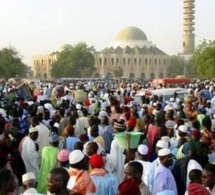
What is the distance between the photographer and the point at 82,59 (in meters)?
87.8

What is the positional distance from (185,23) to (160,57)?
8.11 meters

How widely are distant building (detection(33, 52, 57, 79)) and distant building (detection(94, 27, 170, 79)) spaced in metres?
9.25

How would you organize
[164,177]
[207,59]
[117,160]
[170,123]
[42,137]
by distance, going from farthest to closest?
[207,59] < [170,123] < [42,137] < [117,160] < [164,177]

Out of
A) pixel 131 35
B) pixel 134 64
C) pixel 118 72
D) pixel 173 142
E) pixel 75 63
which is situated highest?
pixel 131 35

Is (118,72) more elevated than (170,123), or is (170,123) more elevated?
(170,123)

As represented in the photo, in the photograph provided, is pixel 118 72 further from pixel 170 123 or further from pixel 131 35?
pixel 170 123

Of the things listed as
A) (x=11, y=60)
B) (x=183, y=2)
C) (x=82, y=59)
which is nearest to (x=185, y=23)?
(x=183, y=2)

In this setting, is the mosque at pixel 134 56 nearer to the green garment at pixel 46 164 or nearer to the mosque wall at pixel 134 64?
the mosque wall at pixel 134 64

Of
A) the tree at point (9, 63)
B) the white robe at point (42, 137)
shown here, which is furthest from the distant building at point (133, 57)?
the white robe at point (42, 137)

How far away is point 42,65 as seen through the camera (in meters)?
107

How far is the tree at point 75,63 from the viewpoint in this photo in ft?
284

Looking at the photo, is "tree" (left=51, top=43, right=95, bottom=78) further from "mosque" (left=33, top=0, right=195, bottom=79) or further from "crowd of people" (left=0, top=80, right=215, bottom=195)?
"crowd of people" (left=0, top=80, right=215, bottom=195)

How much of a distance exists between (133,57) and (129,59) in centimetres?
97

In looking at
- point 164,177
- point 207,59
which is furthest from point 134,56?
point 164,177
